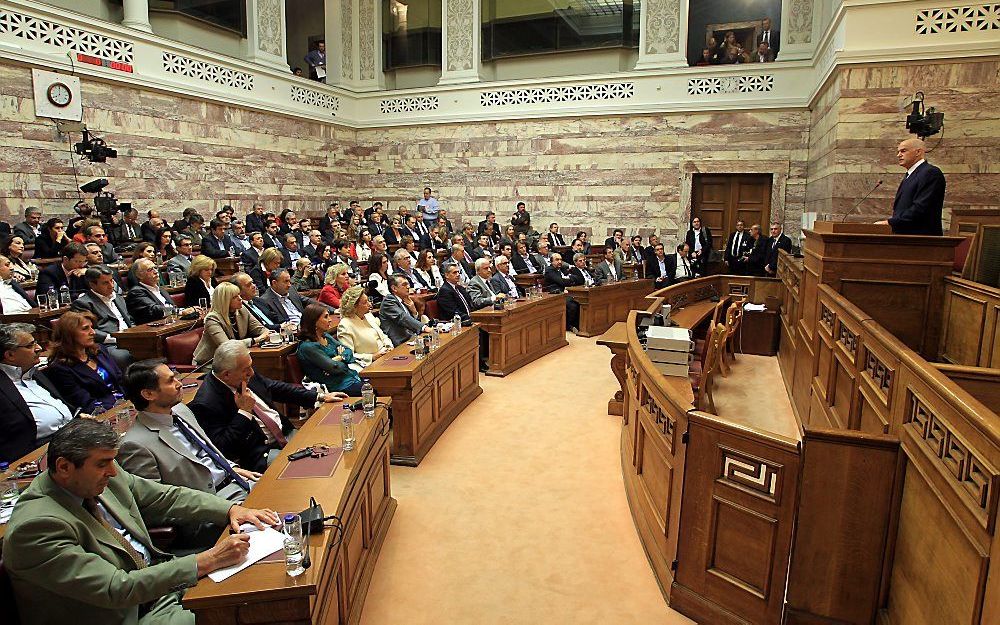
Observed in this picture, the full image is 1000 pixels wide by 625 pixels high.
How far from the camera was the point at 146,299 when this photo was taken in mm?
5875

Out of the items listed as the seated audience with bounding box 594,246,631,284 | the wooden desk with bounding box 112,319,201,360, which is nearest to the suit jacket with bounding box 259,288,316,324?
the wooden desk with bounding box 112,319,201,360

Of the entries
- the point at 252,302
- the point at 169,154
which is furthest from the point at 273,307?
the point at 169,154

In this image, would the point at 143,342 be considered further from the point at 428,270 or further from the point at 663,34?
the point at 663,34

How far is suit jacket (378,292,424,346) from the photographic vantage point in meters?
5.96

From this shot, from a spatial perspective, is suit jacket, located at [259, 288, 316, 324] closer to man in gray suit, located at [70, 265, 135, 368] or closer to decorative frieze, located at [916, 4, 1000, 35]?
man in gray suit, located at [70, 265, 135, 368]

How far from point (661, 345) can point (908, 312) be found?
161 centimetres

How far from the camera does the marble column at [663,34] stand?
41.9 feet

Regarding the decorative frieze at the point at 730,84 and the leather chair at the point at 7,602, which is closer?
the leather chair at the point at 7,602

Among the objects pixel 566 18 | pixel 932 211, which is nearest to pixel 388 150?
pixel 566 18

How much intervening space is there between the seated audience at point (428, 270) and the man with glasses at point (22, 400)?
212 inches

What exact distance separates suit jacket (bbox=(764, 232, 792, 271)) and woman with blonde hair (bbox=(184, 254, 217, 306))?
8550mm

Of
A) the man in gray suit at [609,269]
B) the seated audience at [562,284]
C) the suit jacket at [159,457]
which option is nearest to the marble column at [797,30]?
the man in gray suit at [609,269]

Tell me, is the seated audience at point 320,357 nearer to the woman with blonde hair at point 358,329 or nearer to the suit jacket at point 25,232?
the woman with blonde hair at point 358,329

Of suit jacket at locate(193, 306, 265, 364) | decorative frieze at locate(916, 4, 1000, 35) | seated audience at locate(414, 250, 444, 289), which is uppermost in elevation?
decorative frieze at locate(916, 4, 1000, 35)
